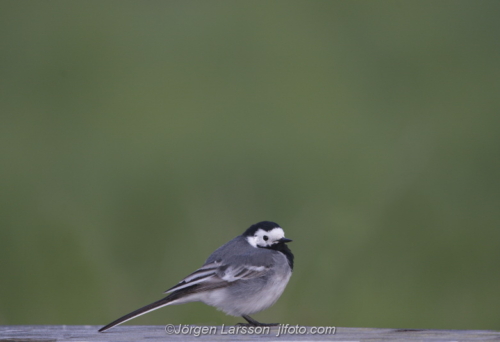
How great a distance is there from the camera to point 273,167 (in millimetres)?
7379

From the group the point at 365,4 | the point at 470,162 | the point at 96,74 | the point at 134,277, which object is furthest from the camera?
the point at 365,4

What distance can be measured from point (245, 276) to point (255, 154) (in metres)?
4.40

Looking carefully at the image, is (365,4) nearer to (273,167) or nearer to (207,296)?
(273,167)

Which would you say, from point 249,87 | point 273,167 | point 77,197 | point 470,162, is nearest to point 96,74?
point 249,87

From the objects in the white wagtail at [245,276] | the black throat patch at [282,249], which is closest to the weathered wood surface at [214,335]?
the white wagtail at [245,276]

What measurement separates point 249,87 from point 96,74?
225cm

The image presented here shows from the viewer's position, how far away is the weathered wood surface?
9.09 ft

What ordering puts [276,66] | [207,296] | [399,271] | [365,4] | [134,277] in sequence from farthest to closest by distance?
[365,4] < [276,66] < [399,271] < [134,277] < [207,296]

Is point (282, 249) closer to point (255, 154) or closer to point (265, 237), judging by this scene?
point (265, 237)

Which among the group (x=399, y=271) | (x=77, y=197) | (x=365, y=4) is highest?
(x=365, y=4)

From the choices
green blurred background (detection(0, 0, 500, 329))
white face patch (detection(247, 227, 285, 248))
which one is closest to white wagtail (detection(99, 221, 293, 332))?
white face patch (detection(247, 227, 285, 248))

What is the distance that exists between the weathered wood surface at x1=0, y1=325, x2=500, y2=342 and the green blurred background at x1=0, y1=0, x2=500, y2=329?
5.92 ft

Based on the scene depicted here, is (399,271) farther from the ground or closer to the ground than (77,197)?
closer to the ground

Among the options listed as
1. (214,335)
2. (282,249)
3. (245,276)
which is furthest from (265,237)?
(214,335)
